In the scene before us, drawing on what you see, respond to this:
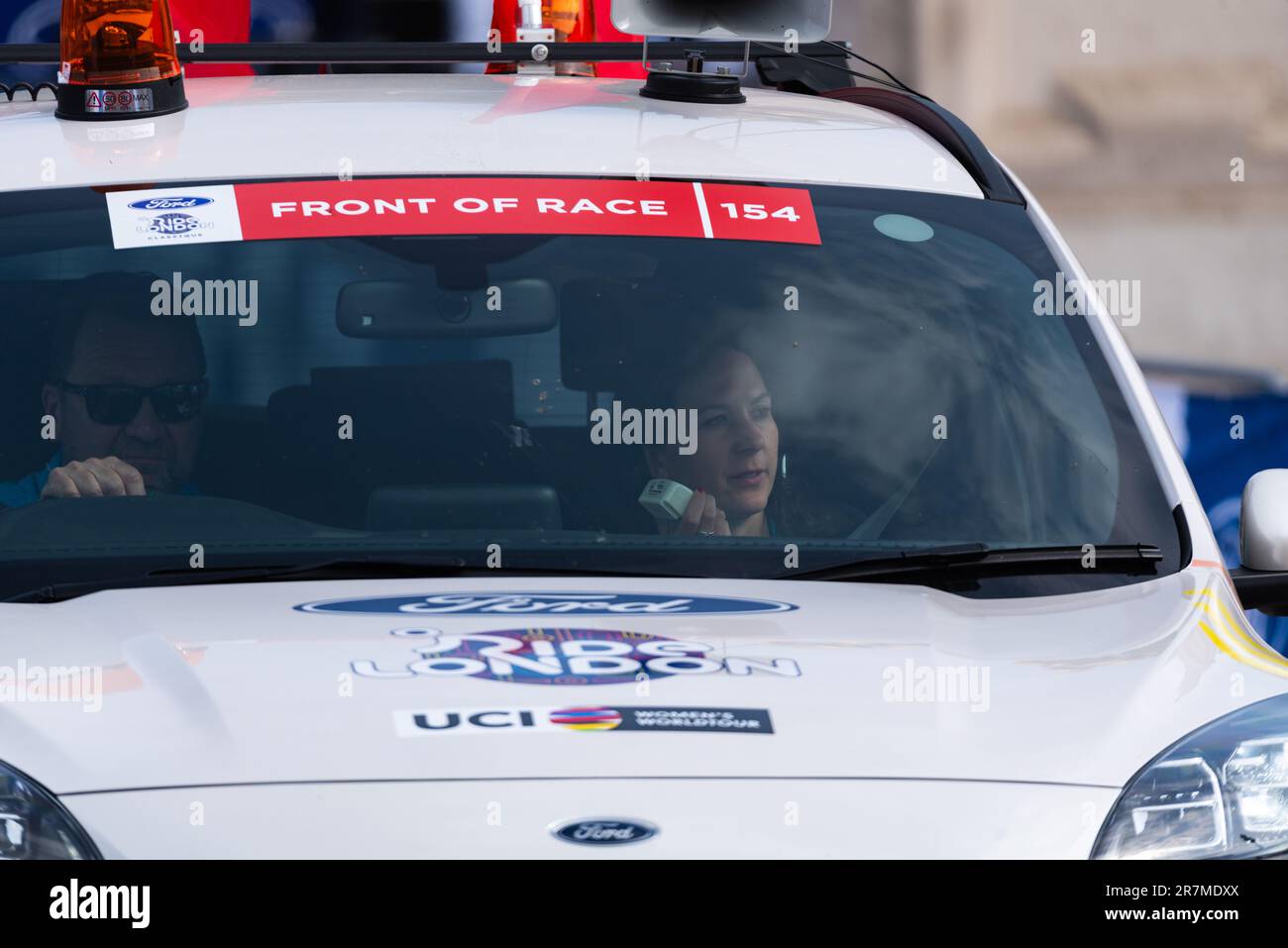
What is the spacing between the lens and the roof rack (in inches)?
165

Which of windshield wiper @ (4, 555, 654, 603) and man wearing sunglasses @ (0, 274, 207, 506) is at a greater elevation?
man wearing sunglasses @ (0, 274, 207, 506)

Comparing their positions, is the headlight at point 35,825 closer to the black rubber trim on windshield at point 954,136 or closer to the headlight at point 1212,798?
the headlight at point 1212,798

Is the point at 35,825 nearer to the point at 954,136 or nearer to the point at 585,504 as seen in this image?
the point at 585,504

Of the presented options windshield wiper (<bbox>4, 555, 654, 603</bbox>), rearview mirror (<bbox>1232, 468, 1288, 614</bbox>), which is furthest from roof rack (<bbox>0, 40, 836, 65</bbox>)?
windshield wiper (<bbox>4, 555, 654, 603</bbox>)

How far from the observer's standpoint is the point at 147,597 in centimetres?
277

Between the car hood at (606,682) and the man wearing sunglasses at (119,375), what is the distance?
55cm

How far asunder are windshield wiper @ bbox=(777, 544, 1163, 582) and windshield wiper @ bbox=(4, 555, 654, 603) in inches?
13.4

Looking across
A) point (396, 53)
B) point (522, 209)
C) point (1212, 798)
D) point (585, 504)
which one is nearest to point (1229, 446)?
point (396, 53)

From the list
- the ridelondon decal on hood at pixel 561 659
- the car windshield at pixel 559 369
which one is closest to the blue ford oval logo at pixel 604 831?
the ridelondon decal on hood at pixel 561 659

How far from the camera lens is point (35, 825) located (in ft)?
7.40

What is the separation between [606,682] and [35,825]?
24.9 inches

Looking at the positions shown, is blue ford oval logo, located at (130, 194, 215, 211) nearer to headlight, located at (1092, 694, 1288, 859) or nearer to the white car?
Answer: the white car

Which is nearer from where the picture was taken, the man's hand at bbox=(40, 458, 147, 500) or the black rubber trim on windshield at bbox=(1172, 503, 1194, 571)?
the black rubber trim on windshield at bbox=(1172, 503, 1194, 571)

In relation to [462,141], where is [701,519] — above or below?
below
